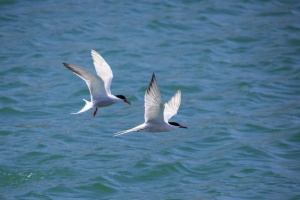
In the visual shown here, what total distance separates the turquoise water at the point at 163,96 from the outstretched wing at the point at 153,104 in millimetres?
1659

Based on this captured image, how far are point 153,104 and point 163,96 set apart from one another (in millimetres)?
6070

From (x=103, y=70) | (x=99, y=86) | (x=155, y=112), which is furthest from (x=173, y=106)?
(x=103, y=70)

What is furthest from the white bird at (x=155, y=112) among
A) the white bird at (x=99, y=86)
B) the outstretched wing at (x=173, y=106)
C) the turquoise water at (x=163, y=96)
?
the turquoise water at (x=163, y=96)

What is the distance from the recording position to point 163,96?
16094 mm

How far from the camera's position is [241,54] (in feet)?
61.0

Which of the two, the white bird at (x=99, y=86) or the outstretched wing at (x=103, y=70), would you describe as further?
the outstretched wing at (x=103, y=70)

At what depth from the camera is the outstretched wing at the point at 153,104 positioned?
9594mm

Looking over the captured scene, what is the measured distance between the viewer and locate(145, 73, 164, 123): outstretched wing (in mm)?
9594

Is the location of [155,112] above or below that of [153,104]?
below

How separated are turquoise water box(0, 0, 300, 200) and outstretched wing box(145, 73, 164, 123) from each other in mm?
1659

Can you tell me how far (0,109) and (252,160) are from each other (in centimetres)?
559

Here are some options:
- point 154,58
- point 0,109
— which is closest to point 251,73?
point 154,58

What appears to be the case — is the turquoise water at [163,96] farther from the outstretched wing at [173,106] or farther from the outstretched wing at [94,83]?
the outstretched wing at [94,83]

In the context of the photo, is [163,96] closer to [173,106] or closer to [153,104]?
[173,106]
